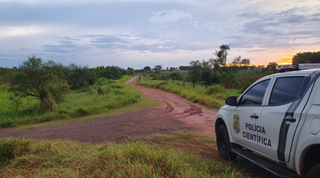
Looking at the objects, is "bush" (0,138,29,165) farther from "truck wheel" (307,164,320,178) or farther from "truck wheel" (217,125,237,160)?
"truck wheel" (307,164,320,178)

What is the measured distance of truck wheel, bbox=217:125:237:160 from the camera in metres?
4.88

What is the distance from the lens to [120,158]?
4.08 meters

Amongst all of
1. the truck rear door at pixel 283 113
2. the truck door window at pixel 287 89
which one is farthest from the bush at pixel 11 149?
the truck door window at pixel 287 89

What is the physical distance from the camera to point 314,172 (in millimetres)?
2641

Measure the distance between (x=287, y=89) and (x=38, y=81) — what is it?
54.8 feet

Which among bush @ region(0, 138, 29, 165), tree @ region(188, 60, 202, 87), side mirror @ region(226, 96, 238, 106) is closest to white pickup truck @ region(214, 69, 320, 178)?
side mirror @ region(226, 96, 238, 106)

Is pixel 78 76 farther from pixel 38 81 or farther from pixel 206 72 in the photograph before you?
pixel 38 81

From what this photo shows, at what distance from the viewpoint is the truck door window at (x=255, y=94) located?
4.04 metres

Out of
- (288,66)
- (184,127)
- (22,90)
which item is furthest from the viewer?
(22,90)

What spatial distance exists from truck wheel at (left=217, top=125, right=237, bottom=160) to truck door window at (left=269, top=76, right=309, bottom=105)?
1.57 meters

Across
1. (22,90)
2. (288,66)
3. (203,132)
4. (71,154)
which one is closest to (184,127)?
(203,132)

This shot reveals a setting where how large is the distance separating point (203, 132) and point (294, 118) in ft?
17.3

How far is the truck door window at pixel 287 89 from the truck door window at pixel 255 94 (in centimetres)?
29

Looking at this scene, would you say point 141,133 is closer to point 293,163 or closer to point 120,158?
point 120,158
